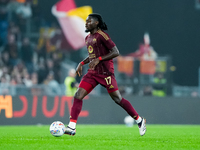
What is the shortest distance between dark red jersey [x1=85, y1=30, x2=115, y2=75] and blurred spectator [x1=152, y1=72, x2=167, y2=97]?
298 inches

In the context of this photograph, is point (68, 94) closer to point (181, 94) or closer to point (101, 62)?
point (181, 94)

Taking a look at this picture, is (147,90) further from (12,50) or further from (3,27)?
(3,27)

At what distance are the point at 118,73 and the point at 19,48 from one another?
508 cm

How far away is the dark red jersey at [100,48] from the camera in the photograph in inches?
284

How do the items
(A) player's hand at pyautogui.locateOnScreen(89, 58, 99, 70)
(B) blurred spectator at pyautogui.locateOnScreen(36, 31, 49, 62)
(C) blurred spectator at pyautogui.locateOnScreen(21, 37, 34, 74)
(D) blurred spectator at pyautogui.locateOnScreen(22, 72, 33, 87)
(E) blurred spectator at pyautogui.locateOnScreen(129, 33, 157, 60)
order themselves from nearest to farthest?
(A) player's hand at pyautogui.locateOnScreen(89, 58, 99, 70)
(D) blurred spectator at pyautogui.locateOnScreen(22, 72, 33, 87)
(C) blurred spectator at pyautogui.locateOnScreen(21, 37, 34, 74)
(B) blurred spectator at pyautogui.locateOnScreen(36, 31, 49, 62)
(E) blurred spectator at pyautogui.locateOnScreen(129, 33, 157, 60)

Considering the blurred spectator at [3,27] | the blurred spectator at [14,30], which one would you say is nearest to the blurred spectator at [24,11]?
the blurred spectator at [3,27]

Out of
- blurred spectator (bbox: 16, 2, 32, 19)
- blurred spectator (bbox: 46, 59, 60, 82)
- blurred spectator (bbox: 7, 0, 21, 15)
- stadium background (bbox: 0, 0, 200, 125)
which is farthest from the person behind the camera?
stadium background (bbox: 0, 0, 200, 125)

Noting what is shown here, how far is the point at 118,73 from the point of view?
49.1 ft

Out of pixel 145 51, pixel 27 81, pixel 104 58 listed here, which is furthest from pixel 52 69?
pixel 104 58

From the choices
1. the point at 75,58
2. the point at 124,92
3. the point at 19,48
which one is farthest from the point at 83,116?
the point at 75,58

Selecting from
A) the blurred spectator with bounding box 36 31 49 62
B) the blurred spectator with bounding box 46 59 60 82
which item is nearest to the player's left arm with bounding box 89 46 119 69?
the blurred spectator with bounding box 46 59 60 82

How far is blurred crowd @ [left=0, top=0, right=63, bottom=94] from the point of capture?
630 inches

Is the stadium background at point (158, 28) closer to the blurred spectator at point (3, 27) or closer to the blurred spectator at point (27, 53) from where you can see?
the blurred spectator at point (27, 53)

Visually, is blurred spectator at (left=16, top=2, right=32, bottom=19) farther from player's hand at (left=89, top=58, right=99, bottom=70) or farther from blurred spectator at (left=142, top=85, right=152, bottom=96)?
player's hand at (left=89, top=58, right=99, bottom=70)
